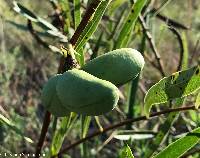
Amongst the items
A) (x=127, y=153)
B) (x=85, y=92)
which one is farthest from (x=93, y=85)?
(x=127, y=153)

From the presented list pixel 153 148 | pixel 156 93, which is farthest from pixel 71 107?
pixel 153 148

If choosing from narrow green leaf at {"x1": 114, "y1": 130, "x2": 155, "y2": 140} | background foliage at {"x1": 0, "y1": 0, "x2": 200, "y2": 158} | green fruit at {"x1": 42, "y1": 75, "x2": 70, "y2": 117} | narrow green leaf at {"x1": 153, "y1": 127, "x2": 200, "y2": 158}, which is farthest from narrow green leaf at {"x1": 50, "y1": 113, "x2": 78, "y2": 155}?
green fruit at {"x1": 42, "y1": 75, "x2": 70, "y2": 117}

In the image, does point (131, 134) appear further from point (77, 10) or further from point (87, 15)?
point (87, 15)

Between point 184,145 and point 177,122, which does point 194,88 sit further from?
point 177,122

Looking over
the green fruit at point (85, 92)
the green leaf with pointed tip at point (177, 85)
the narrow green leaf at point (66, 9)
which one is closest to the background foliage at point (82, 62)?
the narrow green leaf at point (66, 9)

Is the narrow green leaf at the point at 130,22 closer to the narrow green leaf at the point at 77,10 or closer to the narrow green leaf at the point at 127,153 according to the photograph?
the narrow green leaf at the point at 77,10
